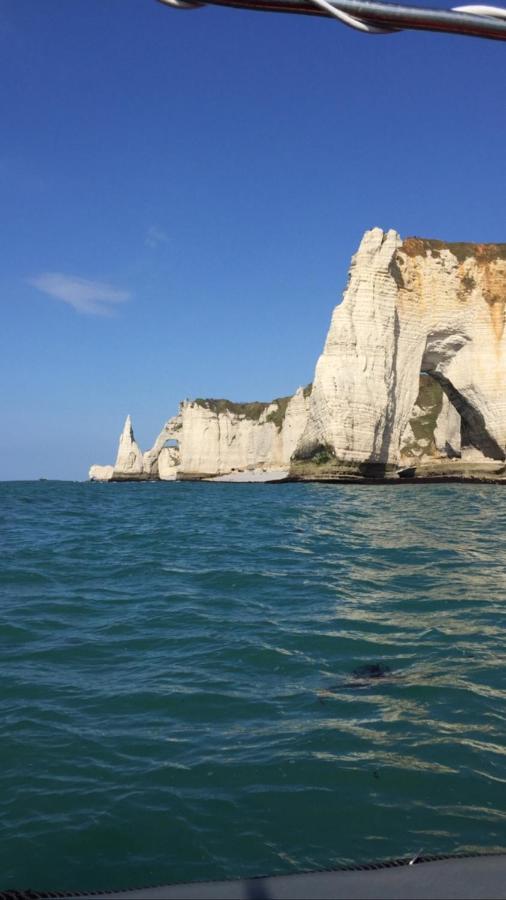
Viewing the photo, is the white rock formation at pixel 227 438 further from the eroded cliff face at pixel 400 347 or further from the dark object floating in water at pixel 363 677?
the dark object floating in water at pixel 363 677

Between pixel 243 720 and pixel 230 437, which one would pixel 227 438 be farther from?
pixel 243 720

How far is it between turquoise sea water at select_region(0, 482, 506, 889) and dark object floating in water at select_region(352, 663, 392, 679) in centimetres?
7

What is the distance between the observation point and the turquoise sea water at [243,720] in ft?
11.2

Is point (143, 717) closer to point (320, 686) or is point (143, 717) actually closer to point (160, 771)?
point (160, 771)

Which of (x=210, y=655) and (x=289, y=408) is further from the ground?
(x=289, y=408)

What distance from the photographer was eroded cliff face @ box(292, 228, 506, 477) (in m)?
46.1

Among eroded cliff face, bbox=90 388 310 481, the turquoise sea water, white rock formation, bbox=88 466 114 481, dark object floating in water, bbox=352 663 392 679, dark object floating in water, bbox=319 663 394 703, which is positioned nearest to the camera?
the turquoise sea water

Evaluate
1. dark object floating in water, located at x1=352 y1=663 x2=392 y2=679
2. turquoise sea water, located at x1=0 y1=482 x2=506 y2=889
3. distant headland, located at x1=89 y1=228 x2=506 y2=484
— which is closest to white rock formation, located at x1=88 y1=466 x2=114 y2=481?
distant headland, located at x1=89 y1=228 x2=506 y2=484

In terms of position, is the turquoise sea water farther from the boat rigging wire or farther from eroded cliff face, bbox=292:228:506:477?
eroded cliff face, bbox=292:228:506:477

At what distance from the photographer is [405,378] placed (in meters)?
48.3

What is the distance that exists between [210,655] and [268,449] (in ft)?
287

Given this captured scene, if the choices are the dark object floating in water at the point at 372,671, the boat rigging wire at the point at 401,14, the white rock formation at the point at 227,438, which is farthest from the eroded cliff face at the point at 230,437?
the boat rigging wire at the point at 401,14

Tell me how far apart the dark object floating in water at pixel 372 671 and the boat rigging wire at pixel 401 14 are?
17.5 feet

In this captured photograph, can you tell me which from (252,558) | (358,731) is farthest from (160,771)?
(252,558)
